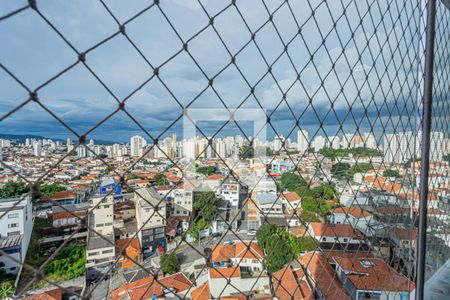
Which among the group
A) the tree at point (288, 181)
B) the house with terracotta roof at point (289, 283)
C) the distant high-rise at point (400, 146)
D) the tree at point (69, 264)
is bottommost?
the tree at point (69, 264)

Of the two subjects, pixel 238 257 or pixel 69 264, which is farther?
pixel 69 264

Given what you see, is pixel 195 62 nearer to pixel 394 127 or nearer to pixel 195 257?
pixel 394 127

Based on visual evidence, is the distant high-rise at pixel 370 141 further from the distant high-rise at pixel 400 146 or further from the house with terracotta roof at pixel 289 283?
the house with terracotta roof at pixel 289 283

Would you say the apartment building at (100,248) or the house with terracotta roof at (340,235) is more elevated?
the house with terracotta roof at (340,235)

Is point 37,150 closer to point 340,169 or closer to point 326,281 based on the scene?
point 340,169

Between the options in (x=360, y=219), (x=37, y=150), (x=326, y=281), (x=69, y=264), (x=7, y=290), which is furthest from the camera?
(x=69, y=264)

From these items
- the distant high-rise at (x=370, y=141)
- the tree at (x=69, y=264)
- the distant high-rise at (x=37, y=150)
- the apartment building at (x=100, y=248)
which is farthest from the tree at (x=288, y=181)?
the tree at (x=69, y=264)

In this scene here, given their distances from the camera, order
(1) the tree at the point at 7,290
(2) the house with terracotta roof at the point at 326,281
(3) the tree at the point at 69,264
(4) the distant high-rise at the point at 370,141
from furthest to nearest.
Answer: (3) the tree at the point at 69,264 < (1) the tree at the point at 7,290 < (4) the distant high-rise at the point at 370,141 < (2) the house with terracotta roof at the point at 326,281

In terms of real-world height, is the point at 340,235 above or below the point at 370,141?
below

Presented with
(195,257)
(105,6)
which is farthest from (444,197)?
(195,257)

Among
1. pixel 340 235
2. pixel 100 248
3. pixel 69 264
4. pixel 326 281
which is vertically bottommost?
pixel 69 264

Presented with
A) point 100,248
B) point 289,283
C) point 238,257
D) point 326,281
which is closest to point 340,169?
point 326,281
